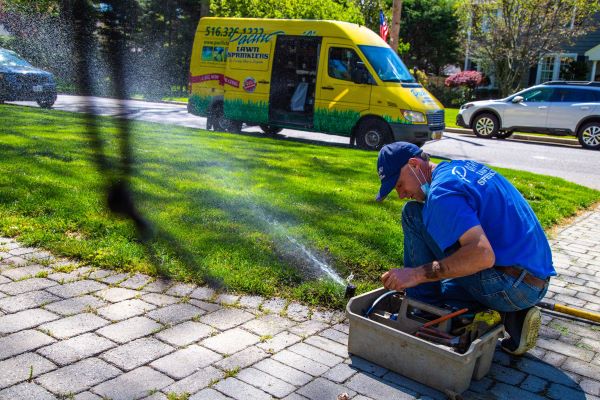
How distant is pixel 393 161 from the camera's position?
3.10 meters

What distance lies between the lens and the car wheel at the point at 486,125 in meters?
17.3

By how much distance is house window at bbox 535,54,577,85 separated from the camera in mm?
31138

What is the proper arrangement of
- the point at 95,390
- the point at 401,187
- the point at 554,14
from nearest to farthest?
the point at 95,390, the point at 401,187, the point at 554,14

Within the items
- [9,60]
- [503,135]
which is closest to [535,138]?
[503,135]

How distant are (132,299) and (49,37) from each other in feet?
131

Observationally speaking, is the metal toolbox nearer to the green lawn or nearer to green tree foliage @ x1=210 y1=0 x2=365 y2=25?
the green lawn

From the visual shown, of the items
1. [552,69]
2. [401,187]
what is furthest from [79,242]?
[552,69]

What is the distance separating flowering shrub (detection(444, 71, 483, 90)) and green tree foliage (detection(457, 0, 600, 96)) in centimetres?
114

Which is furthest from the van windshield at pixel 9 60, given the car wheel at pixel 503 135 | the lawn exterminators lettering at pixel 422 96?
the car wheel at pixel 503 135

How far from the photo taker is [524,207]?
325 centimetres

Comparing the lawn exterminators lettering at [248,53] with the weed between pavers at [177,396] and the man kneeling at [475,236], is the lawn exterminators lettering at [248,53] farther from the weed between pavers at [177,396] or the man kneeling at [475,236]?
the weed between pavers at [177,396]

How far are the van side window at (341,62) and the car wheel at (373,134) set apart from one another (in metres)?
1.00

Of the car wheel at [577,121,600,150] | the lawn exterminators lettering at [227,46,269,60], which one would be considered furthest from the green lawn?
the car wheel at [577,121,600,150]

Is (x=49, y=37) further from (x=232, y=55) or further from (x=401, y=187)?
(x=401, y=187)
